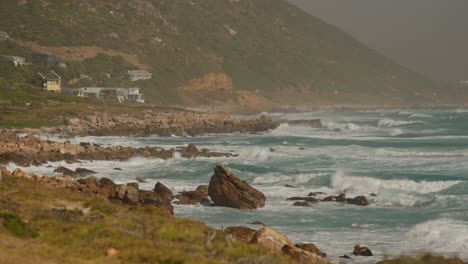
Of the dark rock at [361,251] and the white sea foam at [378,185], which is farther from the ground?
the white sea foam at [378,185]

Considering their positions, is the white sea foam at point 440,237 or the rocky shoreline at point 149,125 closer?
the white sea foam at point 440,237

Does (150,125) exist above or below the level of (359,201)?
above

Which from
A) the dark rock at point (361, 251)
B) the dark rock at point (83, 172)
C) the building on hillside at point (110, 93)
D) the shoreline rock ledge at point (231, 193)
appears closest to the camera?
the dark rock at point (361, 251)

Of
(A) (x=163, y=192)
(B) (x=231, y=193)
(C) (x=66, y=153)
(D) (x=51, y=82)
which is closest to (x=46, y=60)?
(D) (x=51, y=82)

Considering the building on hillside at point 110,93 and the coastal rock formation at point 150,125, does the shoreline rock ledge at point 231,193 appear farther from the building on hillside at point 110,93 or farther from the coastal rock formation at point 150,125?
the building on hillside at point 110,93

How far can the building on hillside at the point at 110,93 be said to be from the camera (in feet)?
416

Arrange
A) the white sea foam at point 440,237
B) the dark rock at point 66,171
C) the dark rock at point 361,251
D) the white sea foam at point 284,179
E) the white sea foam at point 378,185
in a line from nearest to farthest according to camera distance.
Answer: the dark rock at point 361,251, the white sea foam at point 440,237, the white sea foam at point 378,185, the dark rock at point 66,171, the white sea foam at point 284,179

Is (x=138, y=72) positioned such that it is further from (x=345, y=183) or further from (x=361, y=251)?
(x=361, y=251)

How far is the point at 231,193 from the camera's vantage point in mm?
38688

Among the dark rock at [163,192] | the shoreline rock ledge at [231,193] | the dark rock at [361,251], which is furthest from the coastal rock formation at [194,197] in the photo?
the dark rock at [361,251]

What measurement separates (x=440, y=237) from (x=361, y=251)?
554cm

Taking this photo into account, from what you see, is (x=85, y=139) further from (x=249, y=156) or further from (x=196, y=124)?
(x=196, y=124)

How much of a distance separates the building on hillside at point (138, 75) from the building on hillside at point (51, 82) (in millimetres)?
34608

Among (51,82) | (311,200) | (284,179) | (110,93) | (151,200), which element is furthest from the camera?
(110,93)
